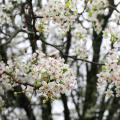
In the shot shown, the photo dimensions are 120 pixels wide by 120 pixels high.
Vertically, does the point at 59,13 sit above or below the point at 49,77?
above

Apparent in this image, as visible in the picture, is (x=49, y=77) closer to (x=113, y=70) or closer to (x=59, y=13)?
(x=113, y=70)

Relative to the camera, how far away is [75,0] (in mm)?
5504

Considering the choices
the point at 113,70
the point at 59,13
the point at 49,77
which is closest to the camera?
the point at 49,77

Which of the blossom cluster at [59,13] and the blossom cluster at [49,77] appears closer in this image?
the blossom cluster at [49,77]

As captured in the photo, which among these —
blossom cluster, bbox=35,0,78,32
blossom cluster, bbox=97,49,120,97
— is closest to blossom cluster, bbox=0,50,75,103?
blossom cluster, bbox=97,49,120,97

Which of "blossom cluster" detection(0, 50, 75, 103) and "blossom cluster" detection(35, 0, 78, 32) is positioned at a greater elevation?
"blossom cluster" detection(35, 0, 78, 32)

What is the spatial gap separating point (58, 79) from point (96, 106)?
19.2ft

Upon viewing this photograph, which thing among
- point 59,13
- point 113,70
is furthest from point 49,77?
point 59,13

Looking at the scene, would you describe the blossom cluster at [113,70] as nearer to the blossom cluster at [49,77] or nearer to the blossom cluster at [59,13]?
the blossom cluster at [49,77]

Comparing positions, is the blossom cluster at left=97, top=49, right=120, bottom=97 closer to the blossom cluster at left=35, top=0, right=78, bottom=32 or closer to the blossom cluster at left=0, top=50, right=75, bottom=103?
the blossom cluster at left=0, top=50, right=75, bottom=103

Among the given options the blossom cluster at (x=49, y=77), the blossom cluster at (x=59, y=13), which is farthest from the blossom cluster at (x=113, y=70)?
the blossom cluster at (x=59, y=13)

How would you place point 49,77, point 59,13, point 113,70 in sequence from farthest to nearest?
point 59,13 < point 113,70 < point 49,77

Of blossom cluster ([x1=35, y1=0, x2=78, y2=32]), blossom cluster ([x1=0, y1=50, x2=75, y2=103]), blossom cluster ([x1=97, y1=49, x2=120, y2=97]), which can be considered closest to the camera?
blossom cluster ([x1=0, y1=50, x2=75, y2=103])

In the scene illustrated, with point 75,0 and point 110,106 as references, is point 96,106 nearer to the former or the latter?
point 110,106
